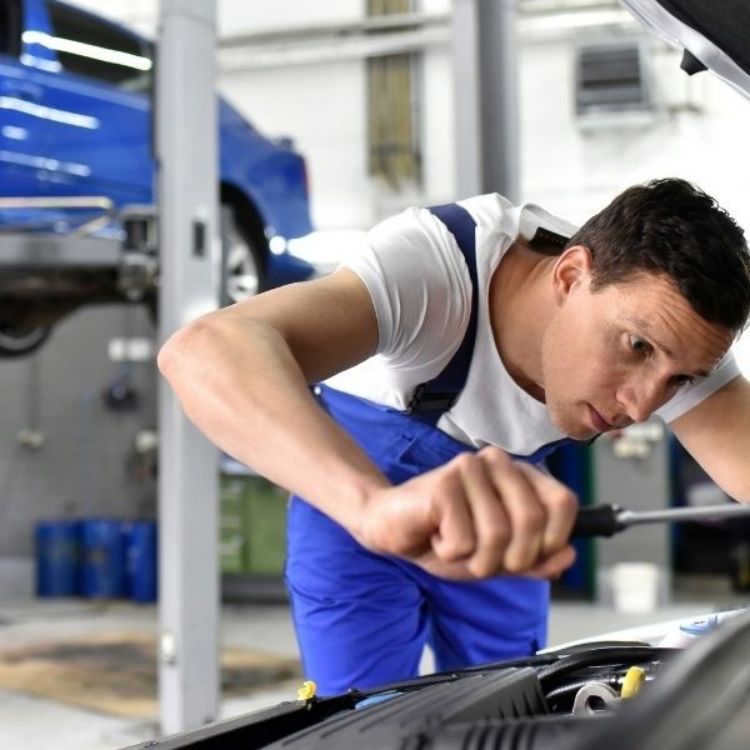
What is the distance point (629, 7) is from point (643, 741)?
3.53 ft

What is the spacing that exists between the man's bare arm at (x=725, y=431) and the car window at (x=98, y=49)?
3.62 meters

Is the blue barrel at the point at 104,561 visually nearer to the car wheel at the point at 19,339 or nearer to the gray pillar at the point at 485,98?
the car wheel at the point at 19,339

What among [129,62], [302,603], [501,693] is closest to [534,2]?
[129,62]

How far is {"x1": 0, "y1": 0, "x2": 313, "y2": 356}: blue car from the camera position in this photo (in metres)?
4.37

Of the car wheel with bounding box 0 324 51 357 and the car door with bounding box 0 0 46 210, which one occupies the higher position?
the car door with bounding box 0 0 46 210

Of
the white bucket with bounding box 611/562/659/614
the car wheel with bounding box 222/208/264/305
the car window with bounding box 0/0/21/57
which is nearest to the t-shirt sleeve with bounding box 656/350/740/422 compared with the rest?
the car wheel with bounding box 222/208/264/305

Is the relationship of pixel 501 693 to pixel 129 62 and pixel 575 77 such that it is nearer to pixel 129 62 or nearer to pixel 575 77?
pixel 129 62

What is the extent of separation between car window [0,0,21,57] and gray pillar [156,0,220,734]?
98 cm

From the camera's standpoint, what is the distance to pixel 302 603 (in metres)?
1.96

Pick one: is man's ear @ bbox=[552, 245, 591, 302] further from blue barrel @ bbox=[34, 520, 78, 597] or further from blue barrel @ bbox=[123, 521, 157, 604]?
blue barrel @ bbox=[34, 520, 78, 597]

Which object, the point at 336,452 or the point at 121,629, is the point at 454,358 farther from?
the point at 121,629

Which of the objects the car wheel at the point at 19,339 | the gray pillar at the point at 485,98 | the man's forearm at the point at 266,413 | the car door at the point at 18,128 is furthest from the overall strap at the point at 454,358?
the car wheel at the point at 19,339

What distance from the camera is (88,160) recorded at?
4605mm

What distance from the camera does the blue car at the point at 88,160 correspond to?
172 inches
